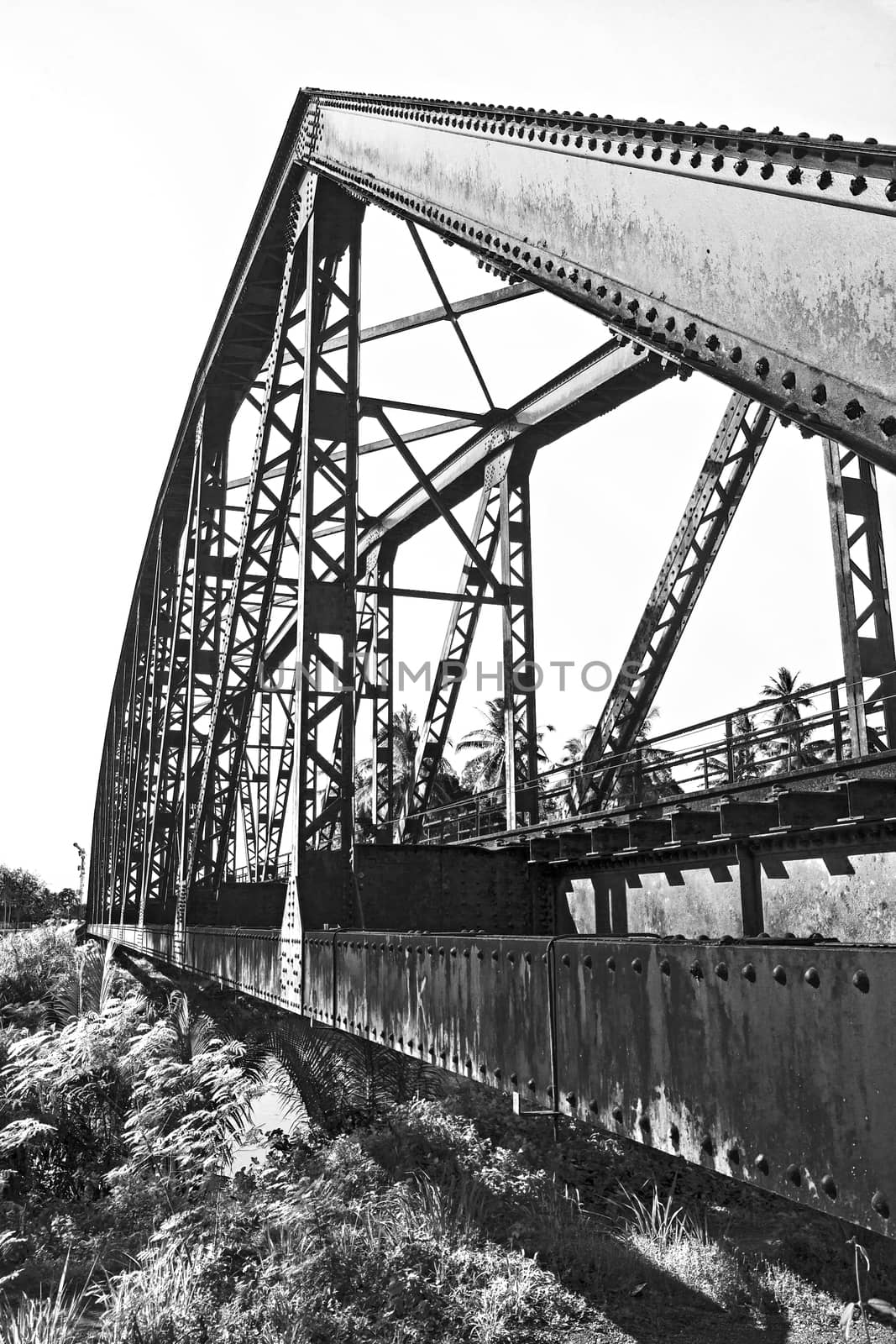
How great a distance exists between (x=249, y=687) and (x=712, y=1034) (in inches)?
390

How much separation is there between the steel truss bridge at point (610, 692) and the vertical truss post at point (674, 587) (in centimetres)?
3

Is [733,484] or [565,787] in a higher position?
[733,484]

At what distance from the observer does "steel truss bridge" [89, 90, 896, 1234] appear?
277 cm

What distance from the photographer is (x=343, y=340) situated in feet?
49.8

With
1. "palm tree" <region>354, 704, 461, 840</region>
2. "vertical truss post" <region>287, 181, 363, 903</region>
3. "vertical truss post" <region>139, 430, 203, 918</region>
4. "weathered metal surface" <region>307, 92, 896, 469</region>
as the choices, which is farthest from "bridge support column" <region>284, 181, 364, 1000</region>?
"palm tree" <region>354, 704, 461, 840</region>

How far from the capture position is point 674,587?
1183cm

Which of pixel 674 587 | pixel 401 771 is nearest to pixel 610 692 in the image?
pixel 674 587

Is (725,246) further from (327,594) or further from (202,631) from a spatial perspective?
(202,631)

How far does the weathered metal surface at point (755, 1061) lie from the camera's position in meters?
2.42

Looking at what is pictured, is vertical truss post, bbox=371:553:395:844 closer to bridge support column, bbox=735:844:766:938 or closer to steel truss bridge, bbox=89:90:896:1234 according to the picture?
steel truss bridge, bbox=89:90:896:1234

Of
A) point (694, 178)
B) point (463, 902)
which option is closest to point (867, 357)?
point (694, 178)

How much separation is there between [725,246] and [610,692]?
875 centimetres

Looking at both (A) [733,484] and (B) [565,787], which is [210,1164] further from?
(A) [733,484]

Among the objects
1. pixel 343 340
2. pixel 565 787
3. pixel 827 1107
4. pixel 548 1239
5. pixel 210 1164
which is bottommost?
pixel 548 1239
